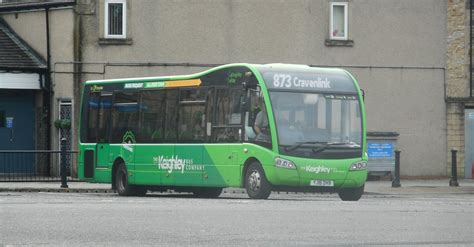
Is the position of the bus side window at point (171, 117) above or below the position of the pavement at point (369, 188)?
above

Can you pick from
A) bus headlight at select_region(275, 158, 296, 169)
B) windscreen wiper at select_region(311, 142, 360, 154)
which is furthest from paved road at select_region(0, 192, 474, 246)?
windscreen wiper at select_region(311, 142, 360, 154)

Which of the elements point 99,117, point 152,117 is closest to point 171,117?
point 152,117

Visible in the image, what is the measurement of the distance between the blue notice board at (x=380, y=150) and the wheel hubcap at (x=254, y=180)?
12247 mm

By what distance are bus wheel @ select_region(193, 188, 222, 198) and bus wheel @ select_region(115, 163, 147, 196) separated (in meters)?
1.23

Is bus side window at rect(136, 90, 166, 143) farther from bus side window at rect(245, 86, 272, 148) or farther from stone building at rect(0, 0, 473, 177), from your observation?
stone building at rect(0, 0, 473, 177)

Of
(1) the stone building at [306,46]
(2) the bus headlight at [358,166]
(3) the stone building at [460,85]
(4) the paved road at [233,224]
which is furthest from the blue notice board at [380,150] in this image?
(4) the paved road at [233,224]

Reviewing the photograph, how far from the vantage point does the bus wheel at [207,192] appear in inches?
1064

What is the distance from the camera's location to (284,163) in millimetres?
23000

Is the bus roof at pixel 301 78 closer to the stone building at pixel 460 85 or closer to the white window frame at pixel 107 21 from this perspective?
the white window frame at pixel 107 21

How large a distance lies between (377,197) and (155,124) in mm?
5374

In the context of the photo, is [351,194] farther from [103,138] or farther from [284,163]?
[103,138]

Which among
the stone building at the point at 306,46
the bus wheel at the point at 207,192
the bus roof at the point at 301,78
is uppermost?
the stone building at the point at 306,46

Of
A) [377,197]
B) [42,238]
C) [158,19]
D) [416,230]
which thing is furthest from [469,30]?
[42,238]

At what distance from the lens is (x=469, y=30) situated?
3800 cm
